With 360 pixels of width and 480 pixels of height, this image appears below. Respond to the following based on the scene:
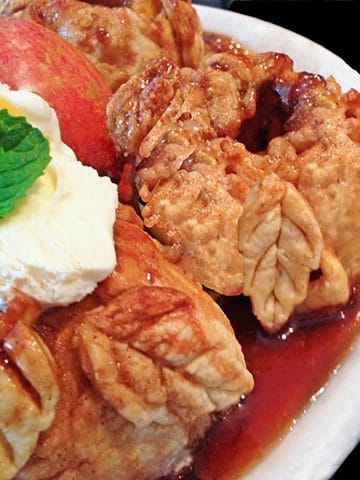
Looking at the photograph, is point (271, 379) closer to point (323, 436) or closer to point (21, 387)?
point (323, 436)

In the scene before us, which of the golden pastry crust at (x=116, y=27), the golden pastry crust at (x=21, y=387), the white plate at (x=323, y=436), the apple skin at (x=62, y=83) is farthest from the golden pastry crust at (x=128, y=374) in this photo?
the golden pastry crust at (x=116, y=27)

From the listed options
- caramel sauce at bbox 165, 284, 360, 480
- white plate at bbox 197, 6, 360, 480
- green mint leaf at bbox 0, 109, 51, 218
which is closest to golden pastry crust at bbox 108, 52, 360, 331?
caramel sauce at bbox 165, 284, 360, 480

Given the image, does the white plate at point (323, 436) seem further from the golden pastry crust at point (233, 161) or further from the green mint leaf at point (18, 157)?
the green mint leaf at point (18, 157)

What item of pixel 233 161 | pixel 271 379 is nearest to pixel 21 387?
pixel 271 379

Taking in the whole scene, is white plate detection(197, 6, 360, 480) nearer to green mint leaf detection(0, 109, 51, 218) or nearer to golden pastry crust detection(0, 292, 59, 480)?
golden pastry crust detection(0, 292, 59, 480)

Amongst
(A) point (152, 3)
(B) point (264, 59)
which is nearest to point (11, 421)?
(B) point (264, 59)

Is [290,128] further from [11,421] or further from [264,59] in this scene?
[11,421]
